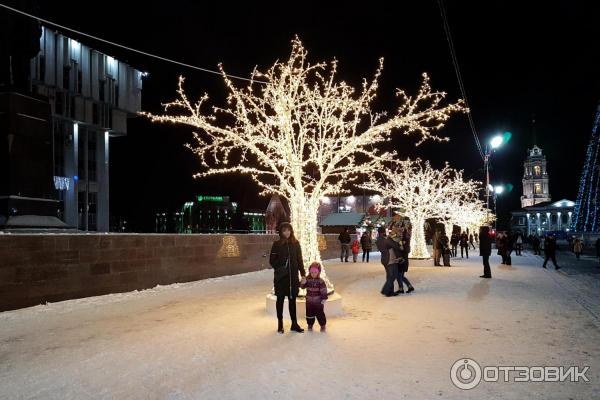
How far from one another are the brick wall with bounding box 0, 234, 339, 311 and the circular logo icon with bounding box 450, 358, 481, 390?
8.20 metres

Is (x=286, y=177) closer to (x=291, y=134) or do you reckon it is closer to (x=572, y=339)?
(x=291, y=134)

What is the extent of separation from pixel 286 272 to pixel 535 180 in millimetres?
179475

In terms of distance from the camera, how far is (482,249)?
1584 cm

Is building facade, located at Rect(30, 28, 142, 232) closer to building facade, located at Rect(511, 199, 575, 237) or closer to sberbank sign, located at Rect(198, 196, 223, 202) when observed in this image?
sberbank sign, located at Rect(198, 196, 223, 202)

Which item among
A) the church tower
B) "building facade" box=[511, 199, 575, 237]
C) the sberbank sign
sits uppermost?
the church tower

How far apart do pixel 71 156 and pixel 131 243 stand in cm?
4352

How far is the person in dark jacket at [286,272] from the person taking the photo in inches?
286

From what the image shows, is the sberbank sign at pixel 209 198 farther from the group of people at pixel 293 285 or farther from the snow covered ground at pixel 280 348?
the group of people at pixel 293 285

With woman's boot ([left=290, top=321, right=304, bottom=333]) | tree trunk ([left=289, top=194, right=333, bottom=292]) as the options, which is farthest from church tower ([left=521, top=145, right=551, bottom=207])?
woman's boot ([left=290, top=321, right=304, bottom=333])

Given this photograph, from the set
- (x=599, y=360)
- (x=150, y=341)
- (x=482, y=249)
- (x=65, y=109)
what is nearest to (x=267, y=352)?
(x=150, y=341)

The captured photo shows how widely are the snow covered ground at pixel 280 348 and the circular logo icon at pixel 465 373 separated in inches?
4.1

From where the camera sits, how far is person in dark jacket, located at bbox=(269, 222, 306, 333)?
7254 mm

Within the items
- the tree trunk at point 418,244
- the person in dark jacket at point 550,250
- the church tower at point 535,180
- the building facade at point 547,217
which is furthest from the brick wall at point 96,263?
the church tower at point 535,180

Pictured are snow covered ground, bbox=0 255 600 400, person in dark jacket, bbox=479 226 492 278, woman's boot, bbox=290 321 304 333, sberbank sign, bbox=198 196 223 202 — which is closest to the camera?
snow covered ground, bbox=0 255 600 400
